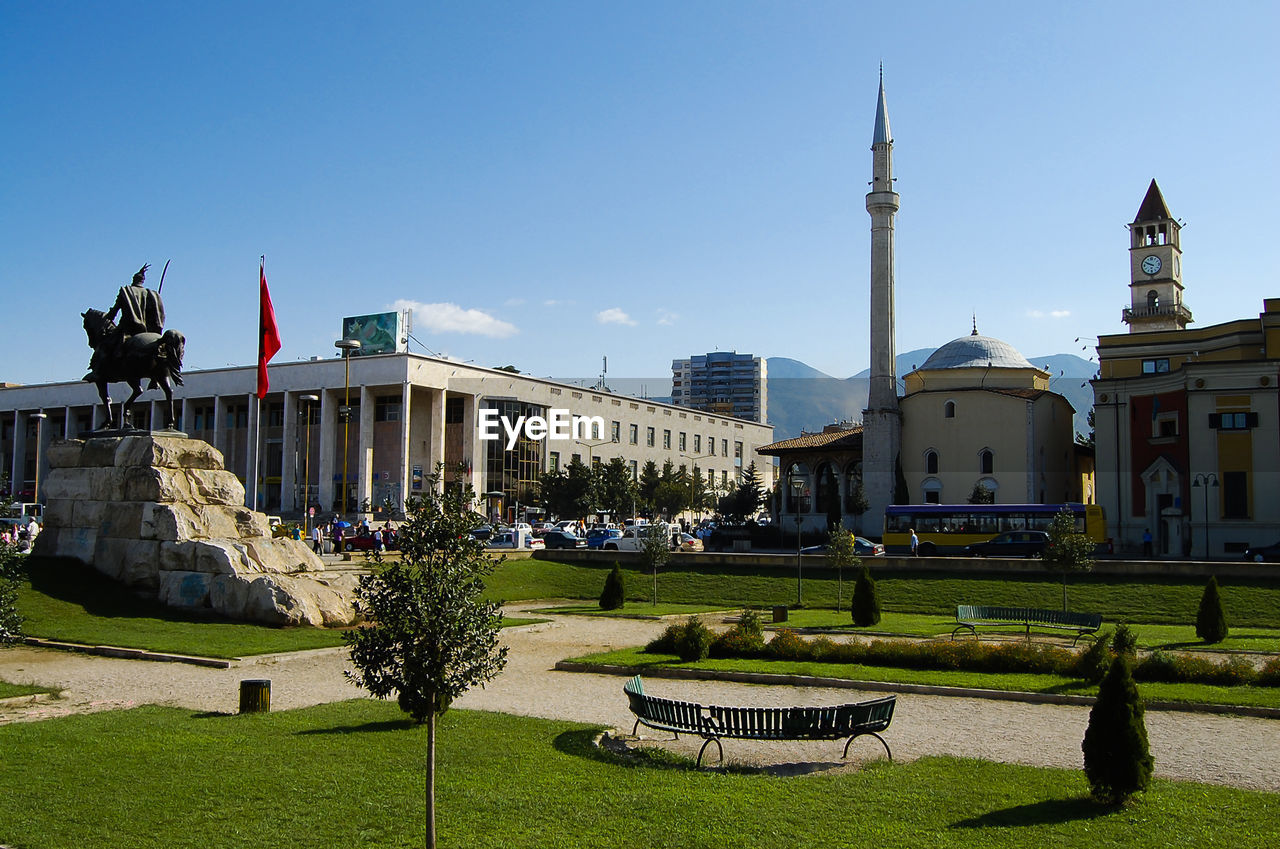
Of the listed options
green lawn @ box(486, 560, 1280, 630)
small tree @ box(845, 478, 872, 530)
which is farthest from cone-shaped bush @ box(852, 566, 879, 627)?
small tree @ box(845, 478, 872, 530)

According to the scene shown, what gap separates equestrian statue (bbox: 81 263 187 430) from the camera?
24906 mm

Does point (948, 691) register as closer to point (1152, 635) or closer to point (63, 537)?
point (1152, 635)

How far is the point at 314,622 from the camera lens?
2309cm

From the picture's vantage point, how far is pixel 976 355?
6788 cm

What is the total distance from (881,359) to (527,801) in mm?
57238

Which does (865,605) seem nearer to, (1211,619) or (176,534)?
(1211,619)

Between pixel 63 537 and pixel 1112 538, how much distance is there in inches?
1790

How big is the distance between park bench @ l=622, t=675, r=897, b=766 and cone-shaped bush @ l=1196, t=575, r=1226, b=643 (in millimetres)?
14119

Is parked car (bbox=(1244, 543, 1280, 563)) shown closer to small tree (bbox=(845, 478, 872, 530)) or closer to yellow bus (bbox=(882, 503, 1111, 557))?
yellow bus (bbox=(882, 503, 1111, 557))

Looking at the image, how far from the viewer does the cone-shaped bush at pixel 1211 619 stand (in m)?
21.2

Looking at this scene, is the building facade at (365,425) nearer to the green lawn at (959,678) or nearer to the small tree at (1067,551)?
the small tree at (1067,551)

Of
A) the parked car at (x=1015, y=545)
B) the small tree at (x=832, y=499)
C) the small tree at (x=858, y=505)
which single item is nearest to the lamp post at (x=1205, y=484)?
the parked car at (x=1015, y=545)

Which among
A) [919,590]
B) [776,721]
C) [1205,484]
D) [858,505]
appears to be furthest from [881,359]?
[776,721]

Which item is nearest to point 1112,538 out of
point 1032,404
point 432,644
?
point 1032,404
